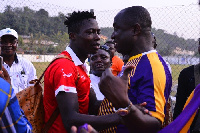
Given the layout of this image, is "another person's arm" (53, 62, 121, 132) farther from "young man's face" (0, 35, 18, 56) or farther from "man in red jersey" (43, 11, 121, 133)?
"young man's face" (0, 35, 18, 56)

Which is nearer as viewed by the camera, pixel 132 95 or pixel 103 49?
pixel 132 95

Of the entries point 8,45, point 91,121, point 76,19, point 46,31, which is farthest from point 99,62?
point 46,31

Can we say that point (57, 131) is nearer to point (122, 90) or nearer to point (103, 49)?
point (122, 90)

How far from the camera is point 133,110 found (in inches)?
52.7

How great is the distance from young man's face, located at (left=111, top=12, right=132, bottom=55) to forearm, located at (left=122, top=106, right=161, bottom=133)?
632 mm

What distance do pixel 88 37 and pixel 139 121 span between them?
1.33 metres

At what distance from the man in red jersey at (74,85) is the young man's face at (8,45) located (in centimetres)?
200

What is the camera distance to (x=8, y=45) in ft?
14.0

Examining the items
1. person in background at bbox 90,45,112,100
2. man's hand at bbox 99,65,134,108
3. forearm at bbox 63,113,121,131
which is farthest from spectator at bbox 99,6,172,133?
person in background at bbox 90,45,112,100

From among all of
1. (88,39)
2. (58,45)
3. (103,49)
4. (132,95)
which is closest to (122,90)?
(132,95)

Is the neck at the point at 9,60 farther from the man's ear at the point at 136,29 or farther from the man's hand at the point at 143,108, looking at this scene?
the man's hand at the point at 143,108

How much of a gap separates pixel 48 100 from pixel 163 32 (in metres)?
4.93

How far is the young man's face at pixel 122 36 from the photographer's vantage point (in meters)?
1.84

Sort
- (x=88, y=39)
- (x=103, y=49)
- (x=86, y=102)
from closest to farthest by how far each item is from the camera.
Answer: (x=86, y=102), (x=88, y=39), (x=103, y=49)
